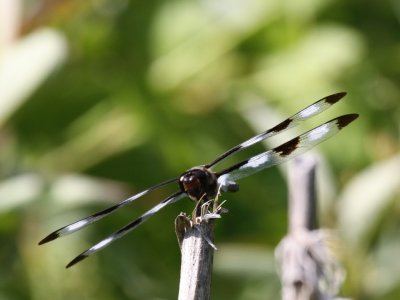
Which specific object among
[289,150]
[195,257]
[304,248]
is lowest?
[195,257]

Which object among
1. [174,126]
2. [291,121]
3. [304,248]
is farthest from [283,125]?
[174,126]

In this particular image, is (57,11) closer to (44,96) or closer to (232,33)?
(44,96)

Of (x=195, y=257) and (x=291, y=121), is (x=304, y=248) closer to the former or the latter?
(x=291, y=121)

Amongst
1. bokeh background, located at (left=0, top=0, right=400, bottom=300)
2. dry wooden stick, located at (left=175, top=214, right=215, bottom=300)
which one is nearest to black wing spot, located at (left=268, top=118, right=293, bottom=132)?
dry wooden stick, located at (left=175, top=214, right=215, bottom=300)

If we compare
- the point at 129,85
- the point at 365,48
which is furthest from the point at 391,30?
the point at 129,85

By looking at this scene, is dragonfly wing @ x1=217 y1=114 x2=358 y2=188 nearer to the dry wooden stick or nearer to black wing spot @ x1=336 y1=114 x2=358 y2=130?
black wing spot @ x1=336 y1=114 x2=358 y2=130

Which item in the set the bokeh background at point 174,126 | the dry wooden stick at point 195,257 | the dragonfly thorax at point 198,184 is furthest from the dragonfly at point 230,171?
the bokeh background at point 174,126
